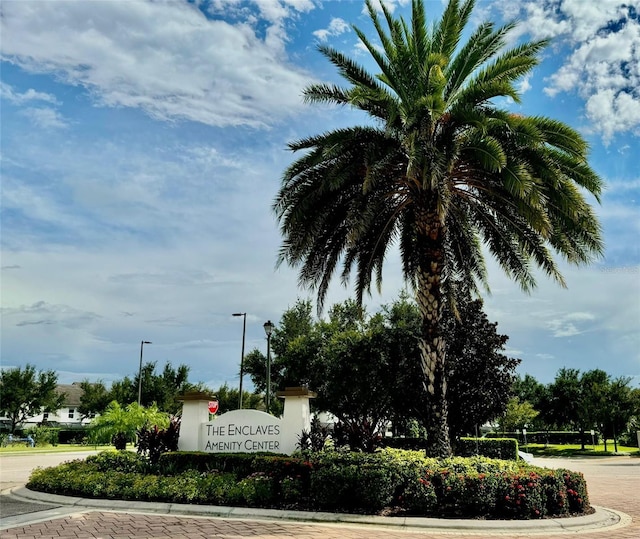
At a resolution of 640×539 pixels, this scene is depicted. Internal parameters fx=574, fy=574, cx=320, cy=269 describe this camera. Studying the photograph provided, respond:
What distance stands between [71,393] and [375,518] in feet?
250

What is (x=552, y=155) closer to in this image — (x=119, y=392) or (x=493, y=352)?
(x=493, y=352)

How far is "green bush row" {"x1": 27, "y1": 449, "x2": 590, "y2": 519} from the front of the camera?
1081 cm

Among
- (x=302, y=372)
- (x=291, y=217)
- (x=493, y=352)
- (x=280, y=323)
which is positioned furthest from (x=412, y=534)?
(x=280, y=323)

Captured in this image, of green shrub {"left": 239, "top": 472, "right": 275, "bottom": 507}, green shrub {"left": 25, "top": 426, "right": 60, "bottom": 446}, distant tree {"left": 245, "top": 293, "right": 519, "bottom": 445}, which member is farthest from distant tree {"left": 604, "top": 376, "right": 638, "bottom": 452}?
green shrub {"left": 25, "top": 426, "right": 60, "bottom": 446}

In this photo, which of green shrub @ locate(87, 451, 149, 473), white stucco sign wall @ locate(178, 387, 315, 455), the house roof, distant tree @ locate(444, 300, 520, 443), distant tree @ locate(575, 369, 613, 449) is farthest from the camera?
the house roof

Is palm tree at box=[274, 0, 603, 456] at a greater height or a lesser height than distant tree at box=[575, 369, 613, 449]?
greater

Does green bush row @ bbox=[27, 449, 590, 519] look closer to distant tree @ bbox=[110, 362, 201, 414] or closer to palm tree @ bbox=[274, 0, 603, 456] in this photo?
palm tree @ bbox=[274, 0, 603, 456]

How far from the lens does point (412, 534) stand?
9570 millimetres

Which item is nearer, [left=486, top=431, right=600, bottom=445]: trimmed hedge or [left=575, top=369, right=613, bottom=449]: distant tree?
[left=575, top=369, right=613, bottom=449]: distant tree

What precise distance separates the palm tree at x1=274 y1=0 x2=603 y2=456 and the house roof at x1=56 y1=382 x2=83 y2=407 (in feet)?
220

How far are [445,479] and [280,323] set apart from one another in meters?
35.2

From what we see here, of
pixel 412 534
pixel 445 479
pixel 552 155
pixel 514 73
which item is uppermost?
pixel 514 73

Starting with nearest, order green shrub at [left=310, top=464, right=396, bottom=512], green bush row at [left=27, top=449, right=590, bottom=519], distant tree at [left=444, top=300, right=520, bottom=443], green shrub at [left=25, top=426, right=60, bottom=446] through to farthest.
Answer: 1. green bush row at [left=27, top=449, right=590, bottom=519]
2. green shrub at [left=310, top=464, right=396, bottom=512]
3. distant tree at [left=444, top=300, right=520, bottom=443]
4. green shrub at [left=25, top=426, right=60, bottom=446]

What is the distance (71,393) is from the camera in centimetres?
7731
